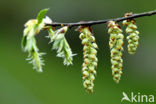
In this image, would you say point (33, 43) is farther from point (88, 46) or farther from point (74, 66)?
point (74, 66)

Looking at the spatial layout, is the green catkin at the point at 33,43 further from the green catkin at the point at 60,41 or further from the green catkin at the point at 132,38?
the green catkin at the point at 132,38

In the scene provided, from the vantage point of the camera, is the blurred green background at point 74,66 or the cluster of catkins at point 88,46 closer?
the cluster of catkins at point 88,46

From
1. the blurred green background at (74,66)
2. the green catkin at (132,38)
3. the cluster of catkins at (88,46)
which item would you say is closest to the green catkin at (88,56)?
the cluster of catkins at (88,46)

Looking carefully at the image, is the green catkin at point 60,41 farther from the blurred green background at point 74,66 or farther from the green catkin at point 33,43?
the blurred green background at point 74,66

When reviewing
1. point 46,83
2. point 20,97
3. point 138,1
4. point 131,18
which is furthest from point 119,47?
point 138,1

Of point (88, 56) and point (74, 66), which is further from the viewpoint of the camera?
point (74, 66)

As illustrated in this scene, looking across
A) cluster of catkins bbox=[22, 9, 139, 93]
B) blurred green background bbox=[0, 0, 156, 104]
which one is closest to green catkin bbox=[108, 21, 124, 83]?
cluster of catkins bbox=[22, 9, 139, 93]

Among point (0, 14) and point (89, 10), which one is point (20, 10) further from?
point (89, 10)

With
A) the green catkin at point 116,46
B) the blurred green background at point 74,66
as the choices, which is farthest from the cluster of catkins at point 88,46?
the blurred green background at point 74,66

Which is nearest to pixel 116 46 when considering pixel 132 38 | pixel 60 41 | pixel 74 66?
pixel 132 38

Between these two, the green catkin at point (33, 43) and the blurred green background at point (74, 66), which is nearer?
the green catkin at point (33, 43)
